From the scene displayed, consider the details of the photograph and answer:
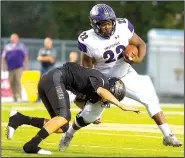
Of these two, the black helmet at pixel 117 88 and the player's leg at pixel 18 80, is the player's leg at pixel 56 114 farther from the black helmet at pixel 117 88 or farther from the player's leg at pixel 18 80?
the player's leg at pixel 18 80

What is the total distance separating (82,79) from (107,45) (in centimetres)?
75

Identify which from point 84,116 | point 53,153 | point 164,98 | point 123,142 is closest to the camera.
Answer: point 53,153

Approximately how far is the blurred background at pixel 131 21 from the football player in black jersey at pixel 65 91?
12.5 m

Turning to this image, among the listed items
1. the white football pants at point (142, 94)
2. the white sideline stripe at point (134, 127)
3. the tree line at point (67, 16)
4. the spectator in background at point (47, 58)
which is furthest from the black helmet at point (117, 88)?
the tree line at point (67, 16)

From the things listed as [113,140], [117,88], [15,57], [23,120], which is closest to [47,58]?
[15,57]

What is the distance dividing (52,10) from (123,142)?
74.6 feet

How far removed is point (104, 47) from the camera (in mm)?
9031

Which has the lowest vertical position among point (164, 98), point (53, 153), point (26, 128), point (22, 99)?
point (164, 98)

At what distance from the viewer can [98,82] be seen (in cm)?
840

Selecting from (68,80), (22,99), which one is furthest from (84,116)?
(22,99)

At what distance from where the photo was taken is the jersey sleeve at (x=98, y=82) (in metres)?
8.38

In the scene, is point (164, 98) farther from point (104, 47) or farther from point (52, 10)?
point (104, 47)

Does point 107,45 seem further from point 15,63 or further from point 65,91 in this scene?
point 15,63

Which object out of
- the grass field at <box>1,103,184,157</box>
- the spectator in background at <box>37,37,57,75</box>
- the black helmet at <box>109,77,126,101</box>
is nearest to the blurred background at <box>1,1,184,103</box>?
the spectator in background at <box>37,37,57,75</box>
